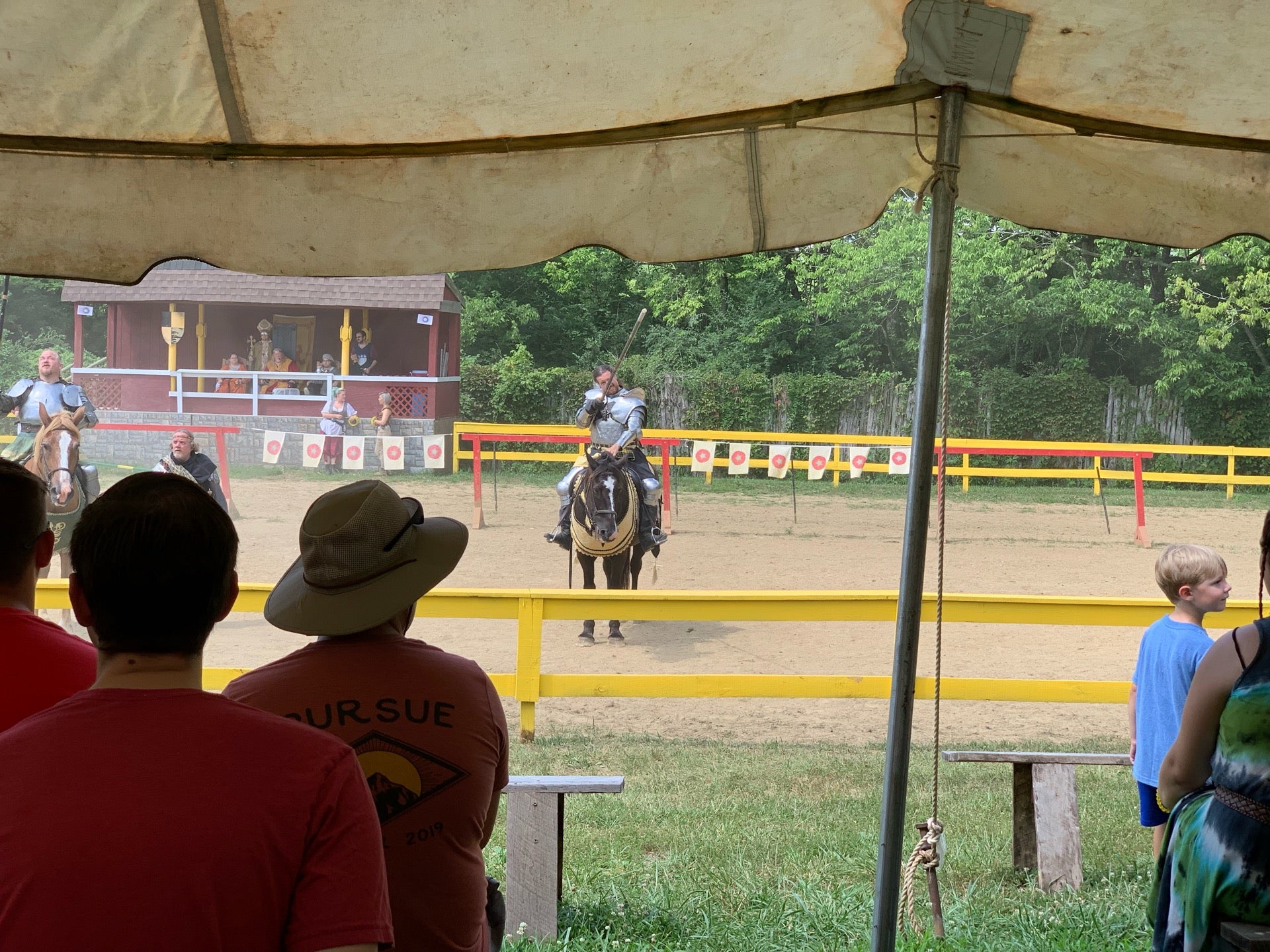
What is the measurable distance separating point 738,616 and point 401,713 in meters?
4.44

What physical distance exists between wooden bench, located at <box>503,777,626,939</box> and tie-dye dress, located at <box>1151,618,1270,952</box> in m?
1.90

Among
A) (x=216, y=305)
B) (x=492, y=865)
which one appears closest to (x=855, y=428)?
(x=216, y=305)

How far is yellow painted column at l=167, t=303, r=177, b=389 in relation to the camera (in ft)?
86.8

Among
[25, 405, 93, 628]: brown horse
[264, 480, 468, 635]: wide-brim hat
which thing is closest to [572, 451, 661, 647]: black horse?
[25, 405, 93, 628]: brown horse

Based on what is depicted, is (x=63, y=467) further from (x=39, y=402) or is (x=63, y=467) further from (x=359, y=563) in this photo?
(x=359, y=563)

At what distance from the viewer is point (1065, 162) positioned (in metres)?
2.30

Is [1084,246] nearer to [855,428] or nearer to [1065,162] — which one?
[855,428]

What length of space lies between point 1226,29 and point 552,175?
4.27 feet

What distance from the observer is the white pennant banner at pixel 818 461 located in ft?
69.7

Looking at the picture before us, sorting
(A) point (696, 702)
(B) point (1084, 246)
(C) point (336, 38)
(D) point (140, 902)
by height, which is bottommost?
(A) point (696, 702)

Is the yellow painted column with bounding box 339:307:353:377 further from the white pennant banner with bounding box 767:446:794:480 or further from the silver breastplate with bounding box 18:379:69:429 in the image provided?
the silver breastplate with bounding box 18:379:69:429

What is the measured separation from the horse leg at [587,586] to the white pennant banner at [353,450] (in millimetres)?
10134

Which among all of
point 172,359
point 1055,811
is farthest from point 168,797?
point 172,359

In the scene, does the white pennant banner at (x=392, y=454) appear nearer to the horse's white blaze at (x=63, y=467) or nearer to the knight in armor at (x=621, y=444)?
A: the knight in armor at (x=621, y=444)
